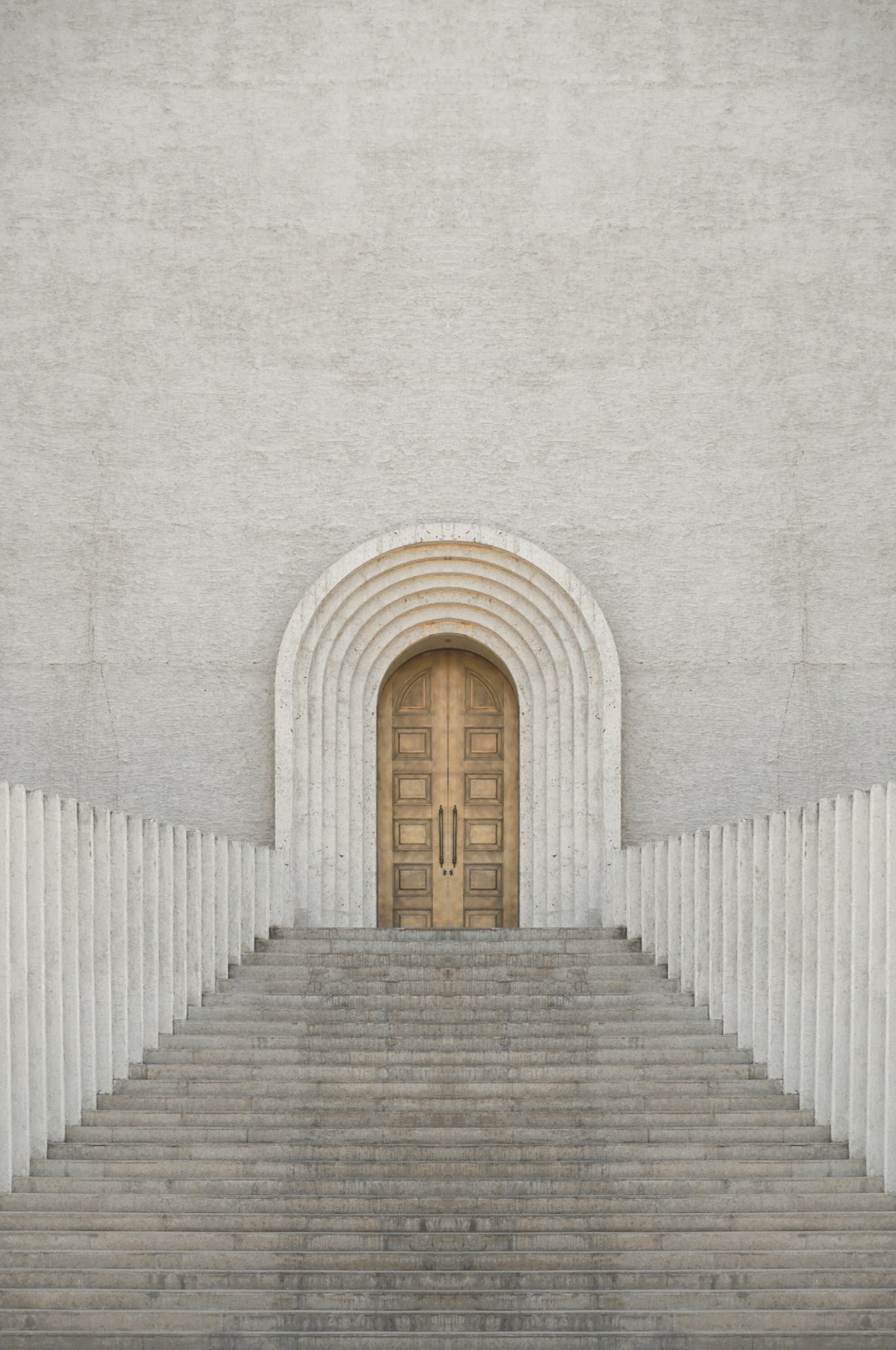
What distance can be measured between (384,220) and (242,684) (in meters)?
3.76

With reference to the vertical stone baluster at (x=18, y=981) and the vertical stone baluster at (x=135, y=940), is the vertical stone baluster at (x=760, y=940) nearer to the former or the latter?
the vertical stone baluster at (x=135, y=940)

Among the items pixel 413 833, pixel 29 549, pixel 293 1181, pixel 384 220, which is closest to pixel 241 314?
pixel 384 220

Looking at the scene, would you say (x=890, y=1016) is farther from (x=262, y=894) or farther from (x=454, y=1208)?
(x=262, y=894)

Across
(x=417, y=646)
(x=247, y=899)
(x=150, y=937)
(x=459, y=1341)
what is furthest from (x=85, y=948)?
(x=417, y=646)

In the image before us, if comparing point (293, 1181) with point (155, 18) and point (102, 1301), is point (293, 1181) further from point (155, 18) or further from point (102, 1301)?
point (155, 18)

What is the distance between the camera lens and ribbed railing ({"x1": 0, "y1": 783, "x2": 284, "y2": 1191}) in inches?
316

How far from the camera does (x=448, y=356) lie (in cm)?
1323

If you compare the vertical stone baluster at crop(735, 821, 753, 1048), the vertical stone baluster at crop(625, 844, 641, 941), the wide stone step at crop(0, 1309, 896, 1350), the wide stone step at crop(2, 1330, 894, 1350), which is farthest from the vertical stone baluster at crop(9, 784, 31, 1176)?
the vertical stone baluster at crop(625, 844, 641, 941)

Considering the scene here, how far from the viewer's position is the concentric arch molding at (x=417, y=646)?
12664 millimetres

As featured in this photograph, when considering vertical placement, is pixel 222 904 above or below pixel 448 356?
below

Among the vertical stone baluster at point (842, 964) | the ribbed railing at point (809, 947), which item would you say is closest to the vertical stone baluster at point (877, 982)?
the ribbed railing at point (809, 947)

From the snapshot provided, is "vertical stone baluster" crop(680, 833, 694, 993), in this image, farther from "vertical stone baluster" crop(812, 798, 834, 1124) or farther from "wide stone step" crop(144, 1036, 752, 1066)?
"vertical stone baluster" crop(812, 798, 834, 1124)

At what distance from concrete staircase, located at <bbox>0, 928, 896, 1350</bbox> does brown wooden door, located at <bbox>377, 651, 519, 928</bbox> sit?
365cm

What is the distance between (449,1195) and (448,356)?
23.3 ft
